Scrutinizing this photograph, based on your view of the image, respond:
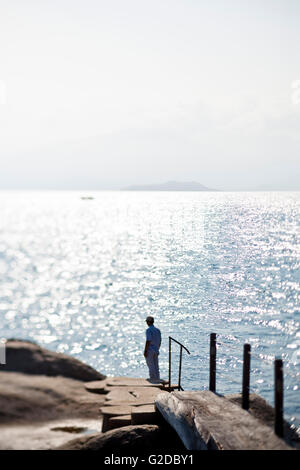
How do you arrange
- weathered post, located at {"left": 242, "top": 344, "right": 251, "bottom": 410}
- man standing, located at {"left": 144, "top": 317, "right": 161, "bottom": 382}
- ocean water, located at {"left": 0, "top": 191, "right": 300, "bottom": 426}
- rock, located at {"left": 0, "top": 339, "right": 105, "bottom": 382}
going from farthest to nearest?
1. ocean water, located at {"left": 0, "top": 191, "right": 300, "bottom": 426}
2. rock, located at {"left": 0, "top": 339, "right": 105, "bottom": 382}
3. man standing, located at {"left": 144, "top": 317, "right": 161, "bottom": 382}
4. weathered post, located at {"left": 242, "top": 344, "right": 251, "bottom": 410}

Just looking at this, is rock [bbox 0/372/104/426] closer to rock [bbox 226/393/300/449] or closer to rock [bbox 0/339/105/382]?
rock [bbox 0/339/105/382]

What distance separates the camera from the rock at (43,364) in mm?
16406

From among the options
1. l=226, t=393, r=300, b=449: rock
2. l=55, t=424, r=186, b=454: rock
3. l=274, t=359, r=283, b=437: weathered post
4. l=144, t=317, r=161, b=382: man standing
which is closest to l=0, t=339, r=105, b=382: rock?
l=144, t=317, r=161, b=382: man standing

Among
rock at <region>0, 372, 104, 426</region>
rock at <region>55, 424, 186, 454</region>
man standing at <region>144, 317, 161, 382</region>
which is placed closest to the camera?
rock at <region>55, 424, 186, 454</region>

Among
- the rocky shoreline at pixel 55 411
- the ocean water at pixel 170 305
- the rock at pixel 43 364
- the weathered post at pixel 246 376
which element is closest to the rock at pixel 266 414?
the weathered post at pixel 246 376

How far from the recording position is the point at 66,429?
12.3 m

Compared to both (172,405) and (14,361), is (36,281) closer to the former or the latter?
(14,361)

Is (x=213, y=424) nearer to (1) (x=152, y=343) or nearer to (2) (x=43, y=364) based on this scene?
(1) (x=152, y=343)

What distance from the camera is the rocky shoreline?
34.8ft

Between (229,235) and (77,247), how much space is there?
118 feet

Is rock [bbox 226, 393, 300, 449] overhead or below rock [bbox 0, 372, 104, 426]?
overhead

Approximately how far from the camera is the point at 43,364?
16734mm

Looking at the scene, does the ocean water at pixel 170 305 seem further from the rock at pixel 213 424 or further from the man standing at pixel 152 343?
the man standing at pixel 152 343

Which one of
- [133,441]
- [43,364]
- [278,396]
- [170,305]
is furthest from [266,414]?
[170,305]
